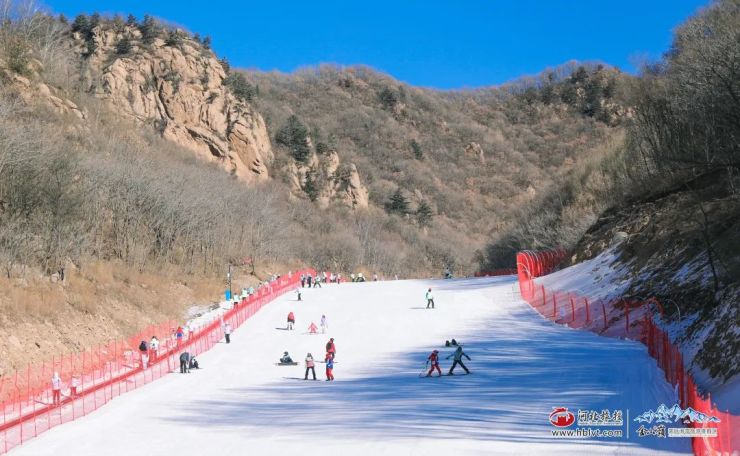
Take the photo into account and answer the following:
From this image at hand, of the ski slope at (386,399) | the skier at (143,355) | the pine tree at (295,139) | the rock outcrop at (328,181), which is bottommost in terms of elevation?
the ski slope at (386,399)

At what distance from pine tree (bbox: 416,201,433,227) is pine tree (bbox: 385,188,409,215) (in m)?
2.20

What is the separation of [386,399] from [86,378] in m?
12.4

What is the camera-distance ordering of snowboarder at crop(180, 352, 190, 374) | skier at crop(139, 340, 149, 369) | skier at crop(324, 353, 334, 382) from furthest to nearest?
skier at crop(139, 340, 149, 369)
snowboarder at crop(180, 352, 190, 374)
skier at crop(324, 353, 334, 382)

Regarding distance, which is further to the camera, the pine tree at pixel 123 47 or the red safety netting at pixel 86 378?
the pine tree at pixel 123 47

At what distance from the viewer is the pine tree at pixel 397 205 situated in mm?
119750

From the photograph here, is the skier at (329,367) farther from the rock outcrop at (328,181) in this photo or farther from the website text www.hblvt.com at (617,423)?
the rock outcrop at (328,181)

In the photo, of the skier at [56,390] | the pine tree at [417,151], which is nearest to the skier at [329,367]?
the skier at [56,390]

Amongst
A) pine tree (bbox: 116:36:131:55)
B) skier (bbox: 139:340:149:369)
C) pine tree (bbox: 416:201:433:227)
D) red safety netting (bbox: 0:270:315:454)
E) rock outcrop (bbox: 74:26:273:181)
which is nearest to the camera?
red safety netting (bbox: 0:270:315:454)

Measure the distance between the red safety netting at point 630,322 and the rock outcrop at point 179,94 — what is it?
178 feet

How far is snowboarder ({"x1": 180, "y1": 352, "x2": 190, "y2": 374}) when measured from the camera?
89.6ft

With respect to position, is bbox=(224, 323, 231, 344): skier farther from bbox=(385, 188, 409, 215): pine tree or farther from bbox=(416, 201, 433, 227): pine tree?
bbox=(416, 201, 433, 227): pine tree

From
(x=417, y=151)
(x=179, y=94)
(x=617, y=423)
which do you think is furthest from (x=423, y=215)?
(x=617, y=423)

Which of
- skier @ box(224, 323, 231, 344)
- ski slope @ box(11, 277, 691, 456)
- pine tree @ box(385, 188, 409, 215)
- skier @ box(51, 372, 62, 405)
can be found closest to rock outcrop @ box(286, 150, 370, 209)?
pine tree @ box(385, 188, 409, 215)

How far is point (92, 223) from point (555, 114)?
149 meters
